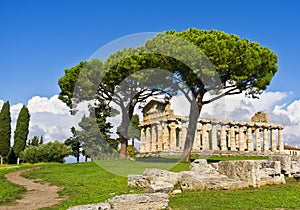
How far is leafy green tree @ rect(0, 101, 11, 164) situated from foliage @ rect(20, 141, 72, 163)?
4.01 meters

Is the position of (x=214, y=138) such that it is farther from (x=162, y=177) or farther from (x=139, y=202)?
(x=139, y=202)

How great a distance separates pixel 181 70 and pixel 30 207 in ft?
58.3

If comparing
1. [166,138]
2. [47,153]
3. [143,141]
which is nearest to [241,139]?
[166,138]

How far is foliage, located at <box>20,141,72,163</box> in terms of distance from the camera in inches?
1834

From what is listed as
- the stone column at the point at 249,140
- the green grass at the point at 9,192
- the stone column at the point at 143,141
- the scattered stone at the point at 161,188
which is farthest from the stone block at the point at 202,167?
the stone column at the point at 249,140

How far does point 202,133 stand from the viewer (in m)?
50.8

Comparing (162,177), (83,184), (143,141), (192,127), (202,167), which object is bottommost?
(83,184)

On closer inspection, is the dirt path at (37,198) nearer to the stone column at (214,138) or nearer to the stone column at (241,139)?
the stone column at (214,138)

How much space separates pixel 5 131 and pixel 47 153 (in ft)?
27.6

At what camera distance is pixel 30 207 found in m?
12.1

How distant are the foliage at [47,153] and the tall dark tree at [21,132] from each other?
175 inches

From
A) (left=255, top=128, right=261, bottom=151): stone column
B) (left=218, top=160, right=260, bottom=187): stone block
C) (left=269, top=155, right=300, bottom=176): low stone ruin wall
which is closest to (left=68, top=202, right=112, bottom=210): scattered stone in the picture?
(left=218, top=160, right=260, bottom=187): stone block

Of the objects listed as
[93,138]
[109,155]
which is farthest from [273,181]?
[93,138]

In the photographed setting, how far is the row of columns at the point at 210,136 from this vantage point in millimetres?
46656
